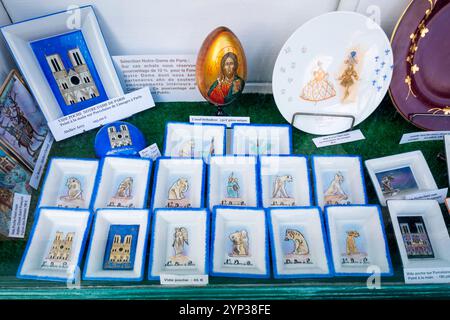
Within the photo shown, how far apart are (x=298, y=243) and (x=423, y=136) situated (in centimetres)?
59

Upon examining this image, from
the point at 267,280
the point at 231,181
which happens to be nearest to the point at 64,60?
the point at 231,181

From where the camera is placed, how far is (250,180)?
1075mm

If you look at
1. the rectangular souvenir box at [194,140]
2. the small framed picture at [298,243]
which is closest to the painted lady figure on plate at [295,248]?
the small framed picture at [298,243]


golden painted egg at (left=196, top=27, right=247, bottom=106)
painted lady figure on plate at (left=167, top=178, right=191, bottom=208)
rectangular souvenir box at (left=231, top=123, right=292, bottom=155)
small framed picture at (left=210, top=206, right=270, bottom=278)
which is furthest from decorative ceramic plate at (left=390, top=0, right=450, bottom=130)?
painted lady figure on plate at (left=167, top=178, right=191, bottom=208)

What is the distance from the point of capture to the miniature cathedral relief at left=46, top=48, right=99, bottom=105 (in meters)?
1.11

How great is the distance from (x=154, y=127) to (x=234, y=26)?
424 millimetres

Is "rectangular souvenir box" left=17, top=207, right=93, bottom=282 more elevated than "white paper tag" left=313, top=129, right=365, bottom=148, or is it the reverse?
"white paper tag" left=313, top=129, right=365, bottom=148

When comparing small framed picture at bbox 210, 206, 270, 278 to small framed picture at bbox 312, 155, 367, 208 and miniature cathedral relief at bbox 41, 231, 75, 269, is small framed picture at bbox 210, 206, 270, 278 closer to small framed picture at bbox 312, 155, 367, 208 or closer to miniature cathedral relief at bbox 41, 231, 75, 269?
small framed picture at bbox 312, 155, 367, 208

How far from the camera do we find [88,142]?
1.19 meters

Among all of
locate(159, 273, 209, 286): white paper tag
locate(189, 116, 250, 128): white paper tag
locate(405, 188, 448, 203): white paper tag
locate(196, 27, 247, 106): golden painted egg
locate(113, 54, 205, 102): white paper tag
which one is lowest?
locate(159, 273, 209, 286): white paper tag

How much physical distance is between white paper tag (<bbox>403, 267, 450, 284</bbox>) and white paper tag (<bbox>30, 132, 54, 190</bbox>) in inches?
40.7

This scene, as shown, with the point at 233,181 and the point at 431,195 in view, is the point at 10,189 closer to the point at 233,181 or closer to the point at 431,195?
the point at 233,181

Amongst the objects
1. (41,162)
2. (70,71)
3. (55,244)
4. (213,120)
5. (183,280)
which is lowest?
(183,280)
